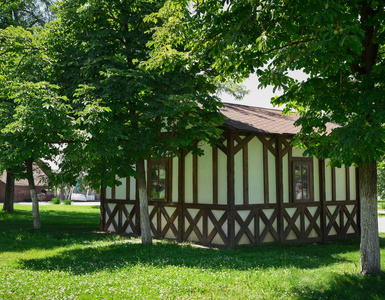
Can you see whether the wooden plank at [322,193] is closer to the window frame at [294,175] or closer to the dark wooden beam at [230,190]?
the window frame at [294,175]

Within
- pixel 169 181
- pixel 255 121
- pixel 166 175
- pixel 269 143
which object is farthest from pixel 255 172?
pixel 166 175

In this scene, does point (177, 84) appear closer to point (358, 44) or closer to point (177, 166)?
point (177, 166)

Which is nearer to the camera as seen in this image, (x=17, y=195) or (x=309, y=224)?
(x=309, y=224)

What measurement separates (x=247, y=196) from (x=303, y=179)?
2.89m

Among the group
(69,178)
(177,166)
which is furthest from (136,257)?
(177,166)

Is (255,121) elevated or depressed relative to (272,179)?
elevated

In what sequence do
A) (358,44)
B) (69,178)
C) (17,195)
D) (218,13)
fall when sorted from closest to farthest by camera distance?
(358,44) < (218,13) < (69,178) < (17,195)

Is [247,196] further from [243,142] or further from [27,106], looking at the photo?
[27,106]

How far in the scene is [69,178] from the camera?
12.4 m

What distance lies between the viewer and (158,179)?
15117 mm

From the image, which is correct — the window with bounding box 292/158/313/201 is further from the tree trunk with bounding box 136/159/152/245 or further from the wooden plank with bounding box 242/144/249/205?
the tree trunk with bounding box 136/159/152/245

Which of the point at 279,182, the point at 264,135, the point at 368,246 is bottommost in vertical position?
the point at 368,246

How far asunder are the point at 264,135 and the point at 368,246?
6.03 metres

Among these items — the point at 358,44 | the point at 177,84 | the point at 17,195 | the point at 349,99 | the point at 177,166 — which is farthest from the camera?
the point at 17,195
